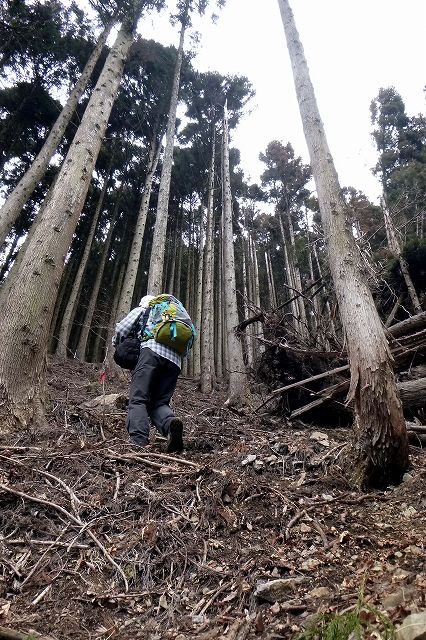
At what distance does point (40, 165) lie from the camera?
10898mm

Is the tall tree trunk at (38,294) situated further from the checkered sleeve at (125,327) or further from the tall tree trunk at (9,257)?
the tall tree trunk at (9,257)

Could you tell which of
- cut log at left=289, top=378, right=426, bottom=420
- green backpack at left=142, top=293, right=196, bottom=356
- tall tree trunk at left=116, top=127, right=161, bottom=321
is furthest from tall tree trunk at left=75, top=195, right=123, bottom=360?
cut log at left=289, top=378, right=426, bottom=420

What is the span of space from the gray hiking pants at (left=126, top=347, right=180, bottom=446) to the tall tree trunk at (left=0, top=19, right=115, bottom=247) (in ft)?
27.5

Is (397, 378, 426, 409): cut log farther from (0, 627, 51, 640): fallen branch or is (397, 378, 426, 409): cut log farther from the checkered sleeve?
(0, 627, 51, 640): fallen branch

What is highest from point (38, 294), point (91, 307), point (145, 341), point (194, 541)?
point (91, 307)

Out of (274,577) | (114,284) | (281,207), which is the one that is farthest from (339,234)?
(281,207)

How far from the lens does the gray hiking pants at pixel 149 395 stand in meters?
3.22

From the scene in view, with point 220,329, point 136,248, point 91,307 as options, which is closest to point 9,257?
point 91,307

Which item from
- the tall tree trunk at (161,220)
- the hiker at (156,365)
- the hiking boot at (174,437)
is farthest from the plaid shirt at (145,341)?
the tall tree trunk at (161,220)

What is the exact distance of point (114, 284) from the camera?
19.9 meters

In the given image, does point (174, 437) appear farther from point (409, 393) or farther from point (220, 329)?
point (220, 329)

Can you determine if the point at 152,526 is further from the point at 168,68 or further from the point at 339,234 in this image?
the point at 168,68

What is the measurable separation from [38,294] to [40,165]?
868 centimetres

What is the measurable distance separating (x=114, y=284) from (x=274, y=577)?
63.4 ft
